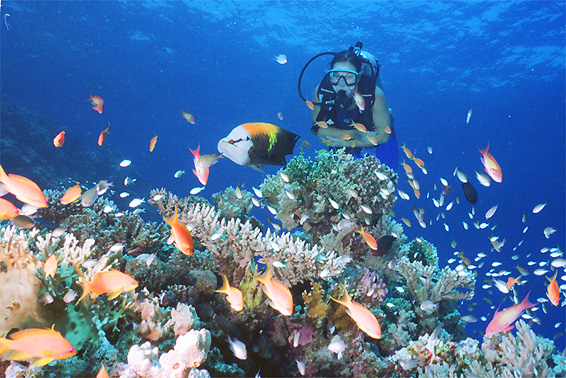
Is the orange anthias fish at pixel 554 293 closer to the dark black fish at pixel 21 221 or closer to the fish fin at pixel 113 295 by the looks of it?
the fish fin at pixel 113 295

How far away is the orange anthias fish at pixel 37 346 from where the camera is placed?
5.11 feet

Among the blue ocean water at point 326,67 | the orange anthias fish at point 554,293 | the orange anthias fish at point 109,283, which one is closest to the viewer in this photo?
the orange anthias fish at point 109,283

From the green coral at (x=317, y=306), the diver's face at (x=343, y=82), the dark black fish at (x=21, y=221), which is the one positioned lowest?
the dark black fish at (x=21, y=221)

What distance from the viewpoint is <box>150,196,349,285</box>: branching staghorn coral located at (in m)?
3.36

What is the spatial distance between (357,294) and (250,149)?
2.44 meters

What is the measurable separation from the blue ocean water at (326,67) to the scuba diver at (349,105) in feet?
15.2

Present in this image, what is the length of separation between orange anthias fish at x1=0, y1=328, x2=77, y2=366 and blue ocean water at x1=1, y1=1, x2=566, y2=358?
1017 centimetres

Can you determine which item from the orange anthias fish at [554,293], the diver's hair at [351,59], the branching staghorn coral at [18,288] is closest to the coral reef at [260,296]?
the branching staghorn coral at [18,288]

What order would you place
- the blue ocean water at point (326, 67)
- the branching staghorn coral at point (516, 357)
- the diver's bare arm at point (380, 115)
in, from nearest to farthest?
1. the branching staghorn coral at point (516, 357)
2. the diver's bare arm at point (380, 115)
3. the blue ocean water at point (326, 67)

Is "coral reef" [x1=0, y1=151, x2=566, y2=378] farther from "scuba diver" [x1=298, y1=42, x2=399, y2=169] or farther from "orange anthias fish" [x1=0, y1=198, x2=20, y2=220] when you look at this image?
"scuba diver" [x1=298, y1=42, x2=399, y2=169]

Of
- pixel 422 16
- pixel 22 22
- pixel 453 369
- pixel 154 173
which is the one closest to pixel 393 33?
pixel 422 16

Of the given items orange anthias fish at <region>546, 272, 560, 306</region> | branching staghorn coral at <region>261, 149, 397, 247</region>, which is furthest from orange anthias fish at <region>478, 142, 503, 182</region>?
orange anthias fish at <region>546, 272, 560, 306</region>

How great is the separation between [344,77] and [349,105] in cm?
56

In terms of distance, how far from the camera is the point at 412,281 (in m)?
4.86
